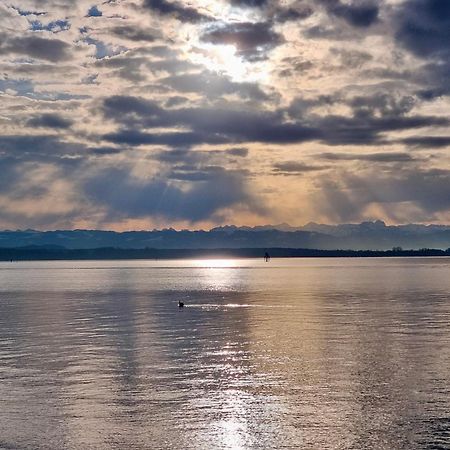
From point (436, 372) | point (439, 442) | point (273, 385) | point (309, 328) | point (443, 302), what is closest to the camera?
point (439, 442)

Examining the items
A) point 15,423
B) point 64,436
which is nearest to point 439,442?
point 64,436

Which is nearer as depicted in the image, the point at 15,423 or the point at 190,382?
the point at 15,423

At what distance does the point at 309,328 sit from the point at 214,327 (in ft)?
31.9

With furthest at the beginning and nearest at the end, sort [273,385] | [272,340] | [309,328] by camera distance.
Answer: [309,328] < [272,340] < [273,385]

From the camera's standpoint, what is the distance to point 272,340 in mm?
57125

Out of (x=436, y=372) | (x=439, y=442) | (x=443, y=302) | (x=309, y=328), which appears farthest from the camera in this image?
(x=443, y=302)

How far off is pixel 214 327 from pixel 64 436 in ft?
132

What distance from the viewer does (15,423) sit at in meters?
30.5

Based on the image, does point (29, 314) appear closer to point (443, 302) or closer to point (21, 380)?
point (21, 380)

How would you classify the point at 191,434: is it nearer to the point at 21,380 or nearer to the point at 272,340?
the point at 21,380

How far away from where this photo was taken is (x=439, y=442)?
27.3 m

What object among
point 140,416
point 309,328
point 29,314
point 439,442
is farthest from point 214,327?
point 439,442

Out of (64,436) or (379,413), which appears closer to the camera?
(64,436)

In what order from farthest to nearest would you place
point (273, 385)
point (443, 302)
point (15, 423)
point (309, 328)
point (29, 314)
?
point (443, 302) < point (29, 314) < point (309, 328) < point (273, 385) < point (15, 423)
